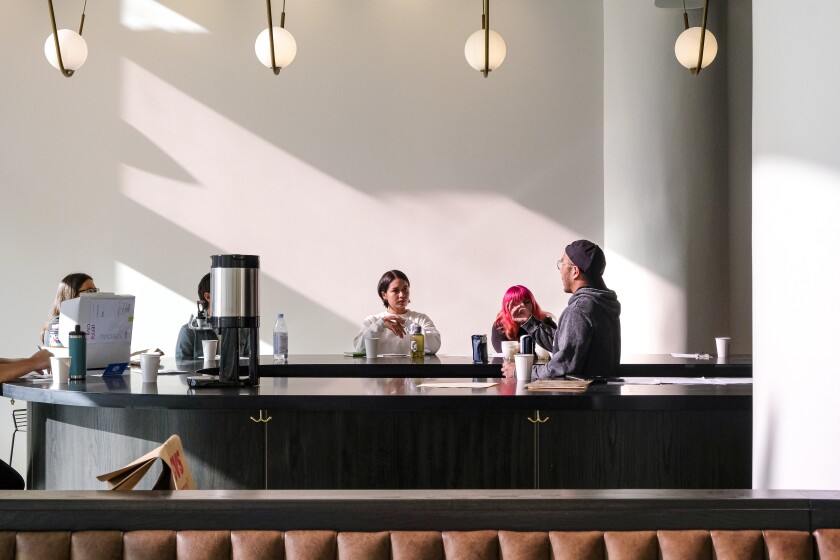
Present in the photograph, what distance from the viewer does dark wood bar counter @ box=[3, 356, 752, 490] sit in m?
3.33

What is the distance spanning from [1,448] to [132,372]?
132 inches

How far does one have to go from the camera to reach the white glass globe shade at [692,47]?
5484mm

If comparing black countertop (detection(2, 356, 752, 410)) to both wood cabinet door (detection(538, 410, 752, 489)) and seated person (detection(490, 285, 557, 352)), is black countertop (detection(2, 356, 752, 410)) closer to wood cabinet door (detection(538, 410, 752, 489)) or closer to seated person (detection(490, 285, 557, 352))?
wood cabinet door (detection(538, 410, 752, 489))

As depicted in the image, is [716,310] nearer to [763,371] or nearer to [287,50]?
[287,50]

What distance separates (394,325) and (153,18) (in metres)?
3.26

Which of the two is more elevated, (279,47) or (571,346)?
(279,47)

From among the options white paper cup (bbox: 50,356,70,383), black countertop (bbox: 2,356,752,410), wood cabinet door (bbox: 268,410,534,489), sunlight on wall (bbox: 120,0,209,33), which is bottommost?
wood cabinet door (bbox: 268,410,534,489)

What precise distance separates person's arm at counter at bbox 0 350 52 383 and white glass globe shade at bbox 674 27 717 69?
13.2 feet

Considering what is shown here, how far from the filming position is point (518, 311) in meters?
5.54

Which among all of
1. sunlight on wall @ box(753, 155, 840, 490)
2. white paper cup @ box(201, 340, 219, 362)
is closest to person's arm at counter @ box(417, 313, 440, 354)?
white paper cup @ box(201, 340, 219, 362)

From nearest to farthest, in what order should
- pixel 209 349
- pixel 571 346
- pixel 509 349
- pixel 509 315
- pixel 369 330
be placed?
pixel 571 346 → pixel 209 349 → pixel 509 349 → pixel 509 315 → pixel 369 330

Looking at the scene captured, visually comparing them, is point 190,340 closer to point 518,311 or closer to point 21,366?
point 21,366

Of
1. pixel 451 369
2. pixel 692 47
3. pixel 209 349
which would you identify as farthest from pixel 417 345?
pixel 692 47

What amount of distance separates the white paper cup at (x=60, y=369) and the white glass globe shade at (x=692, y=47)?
395 centimetres
